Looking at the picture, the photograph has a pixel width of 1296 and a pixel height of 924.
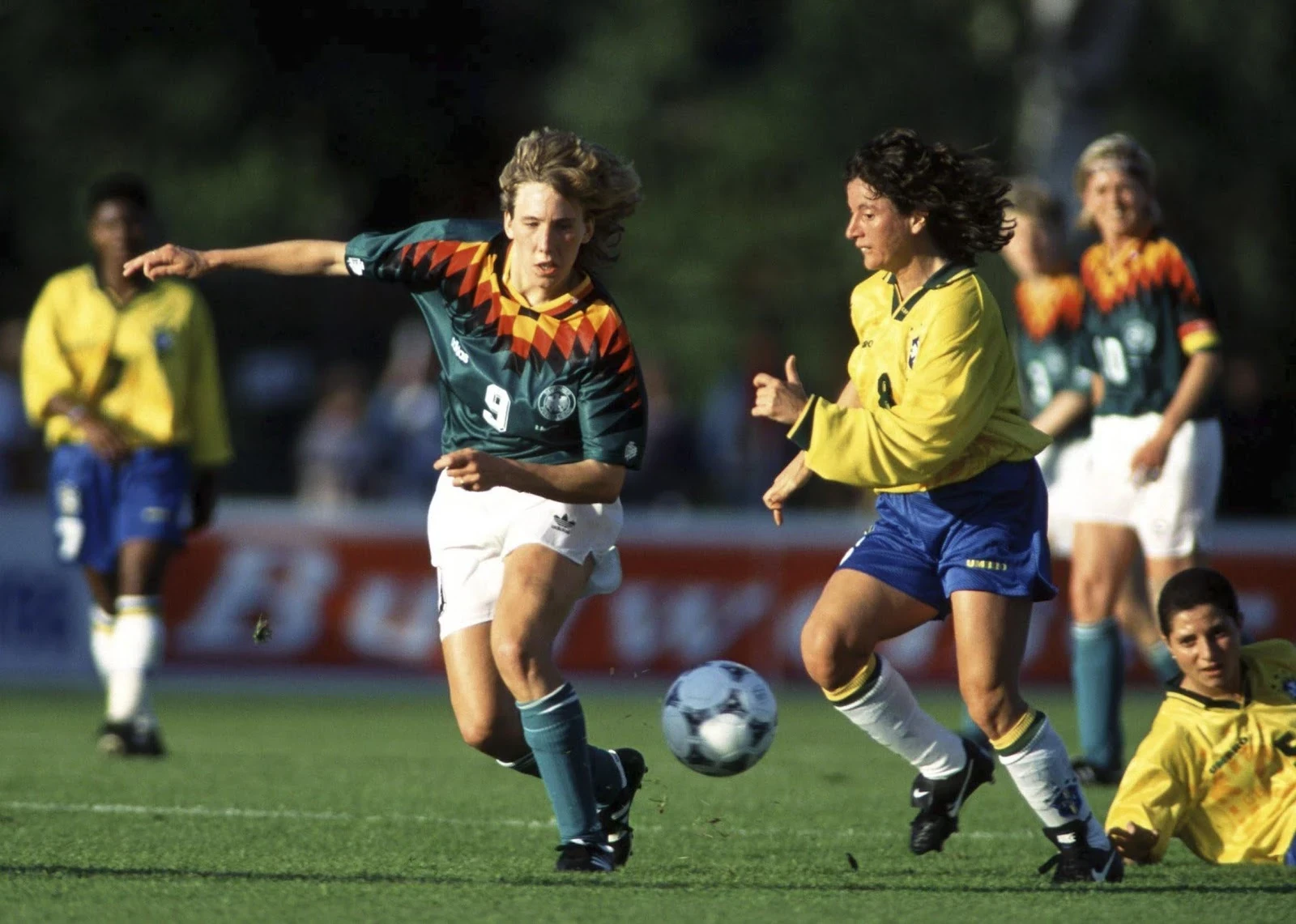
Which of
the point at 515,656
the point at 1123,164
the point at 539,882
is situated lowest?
the point at 539,882

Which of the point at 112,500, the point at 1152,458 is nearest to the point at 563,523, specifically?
the point at 1152,458

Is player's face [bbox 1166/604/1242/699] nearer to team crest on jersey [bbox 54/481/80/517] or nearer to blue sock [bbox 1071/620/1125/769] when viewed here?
blue sock [bbox 1071/620/1125/769]

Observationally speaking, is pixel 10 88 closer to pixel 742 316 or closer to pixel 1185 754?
pixel 742 316

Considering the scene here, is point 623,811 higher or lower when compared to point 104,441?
lower

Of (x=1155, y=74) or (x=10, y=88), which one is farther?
(x=10, y=88)

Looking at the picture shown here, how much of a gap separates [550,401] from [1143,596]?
397 cm

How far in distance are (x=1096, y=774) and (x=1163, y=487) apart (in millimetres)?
1158

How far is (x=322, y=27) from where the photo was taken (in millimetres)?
28656

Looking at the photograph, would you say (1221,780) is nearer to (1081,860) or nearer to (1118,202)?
(1081,860)

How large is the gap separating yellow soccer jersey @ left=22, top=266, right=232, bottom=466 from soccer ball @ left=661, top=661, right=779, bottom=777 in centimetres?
392

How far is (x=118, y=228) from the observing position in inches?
384

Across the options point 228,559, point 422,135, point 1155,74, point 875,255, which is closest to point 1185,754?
point 875,255

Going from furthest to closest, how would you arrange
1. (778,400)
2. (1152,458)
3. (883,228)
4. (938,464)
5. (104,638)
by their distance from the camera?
(104,638) → (1152,458) → (883,228) → (938,464) → (778,400)

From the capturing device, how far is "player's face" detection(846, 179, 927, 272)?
6.38 m
